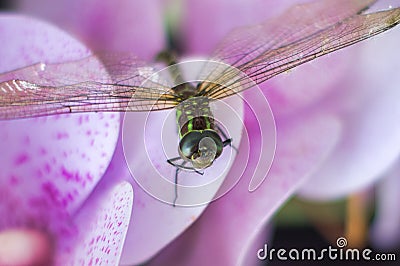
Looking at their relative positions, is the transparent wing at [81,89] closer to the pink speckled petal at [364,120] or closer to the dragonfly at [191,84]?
the dragonfly at [191,84]

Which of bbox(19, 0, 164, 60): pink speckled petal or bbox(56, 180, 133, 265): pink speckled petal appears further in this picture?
bbox(19, 0, 164, 60): pink speckled petal

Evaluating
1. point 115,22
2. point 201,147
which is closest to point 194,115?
point 201,147

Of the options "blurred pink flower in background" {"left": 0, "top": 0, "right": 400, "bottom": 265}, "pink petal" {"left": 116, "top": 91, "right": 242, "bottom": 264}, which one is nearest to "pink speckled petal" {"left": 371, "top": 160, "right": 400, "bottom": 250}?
"blurred pink flower in background" {"left": 0, "top": 0, "right": 400, "bottom": 265}

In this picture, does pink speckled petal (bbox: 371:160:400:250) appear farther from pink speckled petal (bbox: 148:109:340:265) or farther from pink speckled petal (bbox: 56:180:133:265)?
pink speckled petal (bbox: 56:180:133:265)

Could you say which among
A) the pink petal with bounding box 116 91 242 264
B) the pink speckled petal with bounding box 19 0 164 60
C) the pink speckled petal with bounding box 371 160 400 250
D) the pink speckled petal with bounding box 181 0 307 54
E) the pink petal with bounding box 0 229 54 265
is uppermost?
the pink speckled petal with bounding box 181 0 307 54

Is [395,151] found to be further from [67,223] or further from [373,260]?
[67,223]

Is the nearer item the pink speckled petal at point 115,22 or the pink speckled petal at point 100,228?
the pink speckled petal at point 100,228

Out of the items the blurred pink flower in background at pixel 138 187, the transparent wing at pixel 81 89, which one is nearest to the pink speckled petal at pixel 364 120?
the blurred pink flower in background at pixel 138 187

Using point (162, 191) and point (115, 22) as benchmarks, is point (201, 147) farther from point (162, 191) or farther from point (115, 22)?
point (115, 22)

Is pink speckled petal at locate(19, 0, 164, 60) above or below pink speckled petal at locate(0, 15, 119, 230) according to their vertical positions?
above
